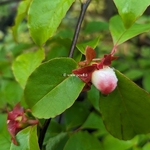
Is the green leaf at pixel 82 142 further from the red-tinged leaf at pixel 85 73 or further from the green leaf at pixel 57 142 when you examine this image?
the red-tinged leaf at pixel 85 73

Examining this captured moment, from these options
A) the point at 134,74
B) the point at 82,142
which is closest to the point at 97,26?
the point at 134,74

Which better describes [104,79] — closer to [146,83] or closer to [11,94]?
[11,94]

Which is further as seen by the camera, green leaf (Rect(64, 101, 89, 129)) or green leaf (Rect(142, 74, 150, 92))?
green leaf (Rect(142, 74, 150, 92))

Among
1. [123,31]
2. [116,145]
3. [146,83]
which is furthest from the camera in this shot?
[146,83]

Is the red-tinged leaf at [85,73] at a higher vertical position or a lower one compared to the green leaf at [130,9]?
lower

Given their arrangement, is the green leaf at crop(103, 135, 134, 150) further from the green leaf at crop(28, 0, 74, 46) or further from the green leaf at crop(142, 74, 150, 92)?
the green leaf at crop(142, 74, 150, 92)

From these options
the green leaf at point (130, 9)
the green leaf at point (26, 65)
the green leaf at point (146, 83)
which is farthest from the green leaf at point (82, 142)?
the green leaf at point (146, 83)

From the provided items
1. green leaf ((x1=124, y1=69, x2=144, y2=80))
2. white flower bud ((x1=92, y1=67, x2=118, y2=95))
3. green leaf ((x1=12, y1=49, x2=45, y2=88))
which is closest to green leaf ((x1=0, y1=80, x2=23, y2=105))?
green leaf ((x1=12, y1=49, x2=45, y2=88))
